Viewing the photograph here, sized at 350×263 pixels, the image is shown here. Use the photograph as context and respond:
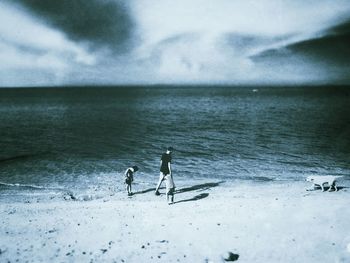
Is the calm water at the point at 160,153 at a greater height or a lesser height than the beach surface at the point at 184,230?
lesser

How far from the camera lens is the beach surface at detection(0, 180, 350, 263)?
25.6ft

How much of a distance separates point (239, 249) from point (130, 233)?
10.2 ft

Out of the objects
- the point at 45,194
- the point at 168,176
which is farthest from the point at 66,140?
the point at 168,176

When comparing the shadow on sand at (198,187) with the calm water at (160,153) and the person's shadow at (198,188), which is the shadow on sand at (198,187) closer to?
the person's shadow at (198,188)

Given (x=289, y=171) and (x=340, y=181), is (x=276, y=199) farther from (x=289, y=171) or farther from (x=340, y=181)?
(x=289, y=171)

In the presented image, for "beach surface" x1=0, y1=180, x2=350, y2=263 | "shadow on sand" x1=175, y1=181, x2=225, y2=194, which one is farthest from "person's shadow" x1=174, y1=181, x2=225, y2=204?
"beach surface" x1=0, y1=180, x2=350, y2=263

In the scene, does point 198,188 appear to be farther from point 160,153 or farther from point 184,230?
point 160,153

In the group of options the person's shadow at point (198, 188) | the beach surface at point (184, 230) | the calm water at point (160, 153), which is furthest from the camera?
the calm water at point (160, 153)

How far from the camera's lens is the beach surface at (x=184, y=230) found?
307 inches

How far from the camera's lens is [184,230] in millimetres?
9211

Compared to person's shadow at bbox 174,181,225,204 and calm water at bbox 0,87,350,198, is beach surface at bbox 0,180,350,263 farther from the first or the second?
calm water at bbox 0,87,350,198

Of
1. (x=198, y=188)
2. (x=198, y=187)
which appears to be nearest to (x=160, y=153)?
(x=198, y=187)

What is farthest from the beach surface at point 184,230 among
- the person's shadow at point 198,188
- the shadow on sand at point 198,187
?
the shadow on sand at point 198,187

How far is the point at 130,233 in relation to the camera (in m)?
9.14
